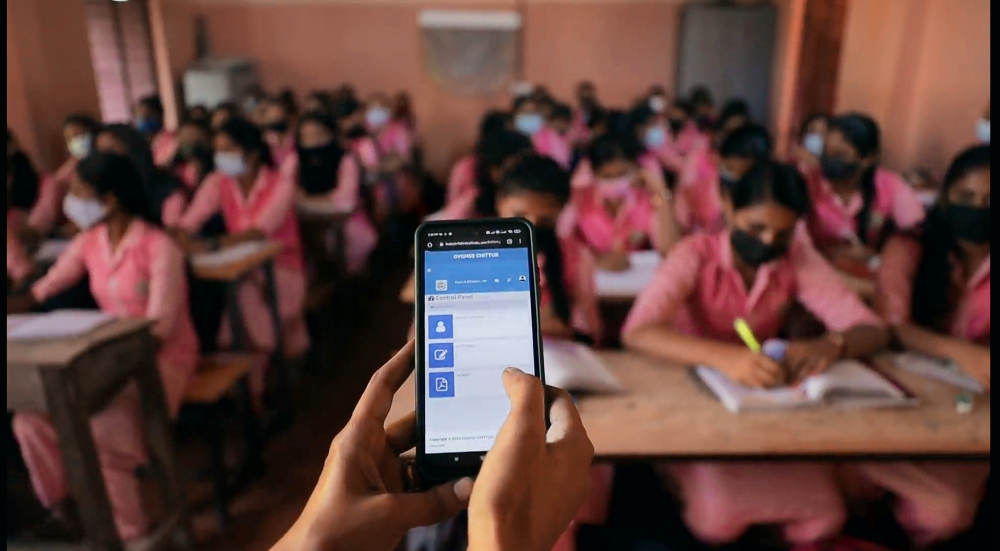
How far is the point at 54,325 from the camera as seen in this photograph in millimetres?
1602

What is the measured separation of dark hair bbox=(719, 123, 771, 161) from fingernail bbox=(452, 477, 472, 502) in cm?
294

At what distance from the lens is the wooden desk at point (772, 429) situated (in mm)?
1147

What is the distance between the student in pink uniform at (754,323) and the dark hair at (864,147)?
1.46 m

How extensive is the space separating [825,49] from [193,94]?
6054 mm

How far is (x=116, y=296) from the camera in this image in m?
2.08

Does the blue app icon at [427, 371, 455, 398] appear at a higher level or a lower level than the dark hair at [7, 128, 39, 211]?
higher

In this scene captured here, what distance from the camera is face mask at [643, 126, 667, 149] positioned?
15.6 ft

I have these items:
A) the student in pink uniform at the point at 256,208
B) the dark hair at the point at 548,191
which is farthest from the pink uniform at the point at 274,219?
the dark hair at the point at 548,191

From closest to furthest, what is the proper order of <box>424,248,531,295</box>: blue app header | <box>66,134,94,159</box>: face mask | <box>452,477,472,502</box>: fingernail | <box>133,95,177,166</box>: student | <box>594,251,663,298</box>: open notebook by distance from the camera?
<box>452,477,472,502</box>: fingernail
<box>424,248,531,295</box>: blue app header
<box>594,251,663,298</box>: open notebook
<box>66,134,94,159</box>: face mask
<box>133,95,177,166</box>: student

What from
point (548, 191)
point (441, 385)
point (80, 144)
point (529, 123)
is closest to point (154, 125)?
point (80, 144)

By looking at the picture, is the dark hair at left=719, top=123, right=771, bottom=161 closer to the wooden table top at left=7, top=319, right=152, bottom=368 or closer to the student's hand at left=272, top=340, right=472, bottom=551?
the wooden table top at left=7, top=319, right=152, bottom=368

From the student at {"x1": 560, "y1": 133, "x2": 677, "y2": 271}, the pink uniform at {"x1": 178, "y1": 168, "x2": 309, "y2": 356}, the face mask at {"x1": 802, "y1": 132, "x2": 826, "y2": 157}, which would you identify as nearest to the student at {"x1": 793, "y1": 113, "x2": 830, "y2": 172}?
the face mask at {"x1": 802, "y1": 132, "x2": 826, "y2": 157}

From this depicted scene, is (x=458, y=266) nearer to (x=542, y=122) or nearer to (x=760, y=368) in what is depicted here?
(x=760, y=368)

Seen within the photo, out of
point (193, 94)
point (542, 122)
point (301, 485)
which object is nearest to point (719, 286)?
point (301, 485)
